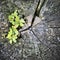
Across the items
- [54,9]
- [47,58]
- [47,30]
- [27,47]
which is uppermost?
[54,9]

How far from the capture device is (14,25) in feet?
12.1

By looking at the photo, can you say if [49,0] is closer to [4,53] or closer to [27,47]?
[27,47]

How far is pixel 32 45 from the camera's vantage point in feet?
11.6

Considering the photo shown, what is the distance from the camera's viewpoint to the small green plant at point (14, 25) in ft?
11.9

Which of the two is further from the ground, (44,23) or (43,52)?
(44,23)

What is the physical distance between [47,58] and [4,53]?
2.48 feet

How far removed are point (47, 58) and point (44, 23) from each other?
2.03 ft

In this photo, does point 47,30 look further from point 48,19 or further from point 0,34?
point 0,34

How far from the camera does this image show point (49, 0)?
3752 mm

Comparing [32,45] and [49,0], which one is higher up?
[49,0]

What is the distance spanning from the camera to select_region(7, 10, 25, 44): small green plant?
3623mm

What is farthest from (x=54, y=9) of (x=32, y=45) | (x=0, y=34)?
(x=0, y=34)

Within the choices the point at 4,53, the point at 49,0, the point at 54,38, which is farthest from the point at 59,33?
the point at 4,53

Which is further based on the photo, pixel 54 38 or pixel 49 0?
pixel 49 0
